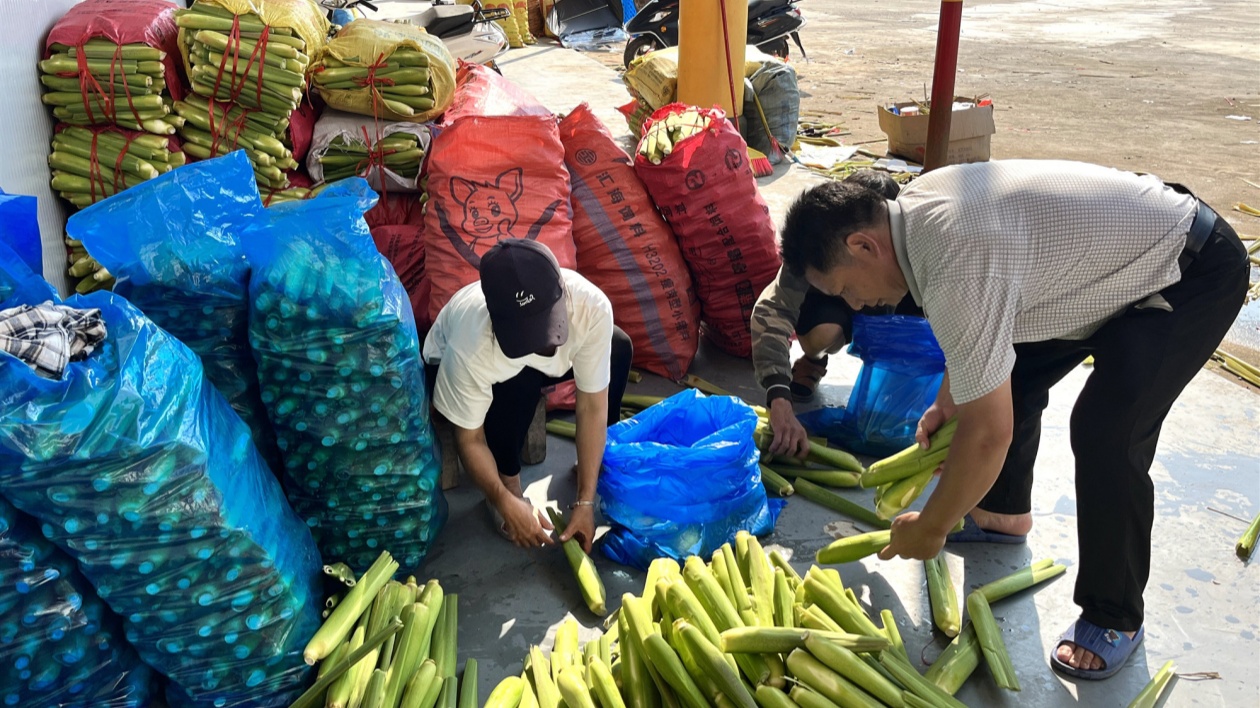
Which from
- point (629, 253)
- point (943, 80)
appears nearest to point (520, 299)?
point (629, 253)

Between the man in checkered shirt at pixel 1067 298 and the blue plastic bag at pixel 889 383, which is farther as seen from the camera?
the blue plastic bag at pixel 889 383

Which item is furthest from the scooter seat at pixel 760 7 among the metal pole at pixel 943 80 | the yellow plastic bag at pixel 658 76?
the metal pole at pixel 943 80

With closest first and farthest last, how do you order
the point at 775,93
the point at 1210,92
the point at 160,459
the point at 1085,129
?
the point at 160,459, the point at 775,93, the point at 1085,129, the point at 1210,92

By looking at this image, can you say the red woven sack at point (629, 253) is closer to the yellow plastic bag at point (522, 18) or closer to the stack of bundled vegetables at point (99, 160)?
the stack of bundled vegetables at point (99, 160)

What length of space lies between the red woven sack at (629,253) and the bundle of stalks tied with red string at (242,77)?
110 centimetres

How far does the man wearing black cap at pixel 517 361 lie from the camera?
2.42 m

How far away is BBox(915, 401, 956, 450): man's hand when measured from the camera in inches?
98.6

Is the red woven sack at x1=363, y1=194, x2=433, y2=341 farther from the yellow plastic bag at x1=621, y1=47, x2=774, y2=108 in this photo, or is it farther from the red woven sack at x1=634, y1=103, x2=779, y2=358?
the yellow plastic bag at x1=621, y1=47, x2=774, y2=108

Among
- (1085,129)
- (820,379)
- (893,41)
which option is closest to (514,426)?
(820,379)

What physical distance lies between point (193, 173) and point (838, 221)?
1698 millimetres

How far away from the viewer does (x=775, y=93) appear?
6.98 m

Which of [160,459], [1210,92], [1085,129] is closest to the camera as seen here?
[160,459]

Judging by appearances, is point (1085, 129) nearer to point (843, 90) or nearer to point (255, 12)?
point (843, 90)

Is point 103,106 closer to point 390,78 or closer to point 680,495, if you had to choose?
point 390,78
